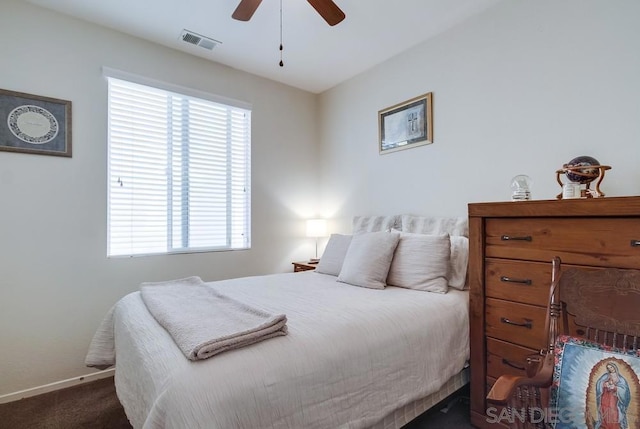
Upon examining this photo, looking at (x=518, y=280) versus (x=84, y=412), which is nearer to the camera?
(x=518, y=280)

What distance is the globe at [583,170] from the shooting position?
5.24 ft

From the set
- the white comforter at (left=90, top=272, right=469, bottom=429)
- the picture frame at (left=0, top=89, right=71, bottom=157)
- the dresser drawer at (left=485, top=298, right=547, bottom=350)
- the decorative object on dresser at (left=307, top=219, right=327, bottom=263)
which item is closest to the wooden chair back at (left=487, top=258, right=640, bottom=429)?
the dresser drawer at (left=485, top=298, right=547, bottom=350)

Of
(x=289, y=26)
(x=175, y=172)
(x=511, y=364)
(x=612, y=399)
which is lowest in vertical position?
(x=511, y=364)

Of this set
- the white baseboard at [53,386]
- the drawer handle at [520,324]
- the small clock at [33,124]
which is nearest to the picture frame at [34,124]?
the small clock at [33,124]

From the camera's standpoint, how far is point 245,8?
183cm

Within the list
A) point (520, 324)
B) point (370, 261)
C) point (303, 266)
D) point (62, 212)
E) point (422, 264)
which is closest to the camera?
Answer: point (520, 324)

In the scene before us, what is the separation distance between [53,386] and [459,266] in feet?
9.99

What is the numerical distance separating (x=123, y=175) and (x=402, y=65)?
2.71 m

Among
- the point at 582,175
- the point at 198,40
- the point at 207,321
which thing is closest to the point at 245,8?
the point at 198,40

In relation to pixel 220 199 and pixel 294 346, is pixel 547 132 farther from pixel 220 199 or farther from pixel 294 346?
pixel 220 199

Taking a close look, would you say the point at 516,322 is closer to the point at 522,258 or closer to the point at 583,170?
the point at 522,258

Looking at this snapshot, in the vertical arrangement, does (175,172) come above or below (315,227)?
above

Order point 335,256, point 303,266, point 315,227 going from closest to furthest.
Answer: point 335,256, point 303,266, point 315,227

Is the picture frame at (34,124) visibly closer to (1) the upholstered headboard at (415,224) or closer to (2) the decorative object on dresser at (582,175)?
(1) the upholstered headboard at (415,224)
